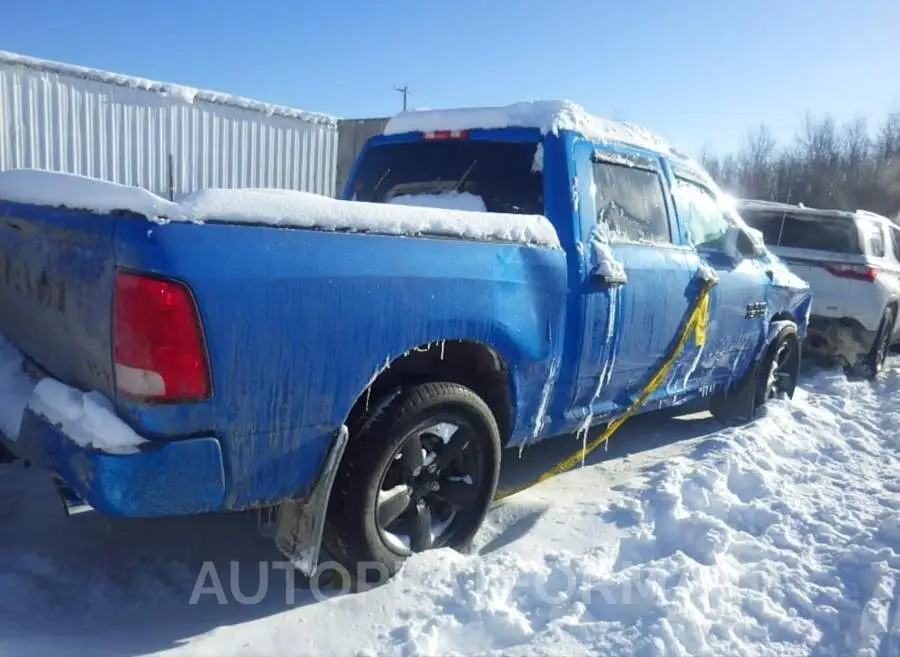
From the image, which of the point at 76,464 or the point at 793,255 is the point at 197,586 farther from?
the point at 793,255

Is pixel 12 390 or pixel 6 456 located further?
pixel 6 456

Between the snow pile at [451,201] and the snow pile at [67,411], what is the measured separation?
193 cm

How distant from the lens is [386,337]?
8.75 ft

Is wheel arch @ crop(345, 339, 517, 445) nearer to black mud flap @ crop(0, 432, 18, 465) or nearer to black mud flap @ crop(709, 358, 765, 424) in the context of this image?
black mud flap @ crop(0, 432, 18, 465)

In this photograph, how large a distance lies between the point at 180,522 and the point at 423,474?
4.02ft

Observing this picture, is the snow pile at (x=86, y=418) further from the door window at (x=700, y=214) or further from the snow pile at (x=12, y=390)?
the door window at (x=700, y=214)

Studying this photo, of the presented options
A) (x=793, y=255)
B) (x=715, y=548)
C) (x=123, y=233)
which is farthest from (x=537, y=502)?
(x=793, y=255)

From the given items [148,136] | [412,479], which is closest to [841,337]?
[412,479]

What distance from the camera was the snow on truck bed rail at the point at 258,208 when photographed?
2.22 meters

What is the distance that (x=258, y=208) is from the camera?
2.33 m

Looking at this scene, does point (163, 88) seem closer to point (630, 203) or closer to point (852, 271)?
point (630, 203)

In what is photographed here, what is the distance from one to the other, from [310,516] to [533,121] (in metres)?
2.28

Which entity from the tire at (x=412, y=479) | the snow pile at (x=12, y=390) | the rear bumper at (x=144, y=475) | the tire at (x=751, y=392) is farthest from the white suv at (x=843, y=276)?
the snow pile at (x=12, y=390)

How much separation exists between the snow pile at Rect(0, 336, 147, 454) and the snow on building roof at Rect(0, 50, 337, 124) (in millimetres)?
6321
